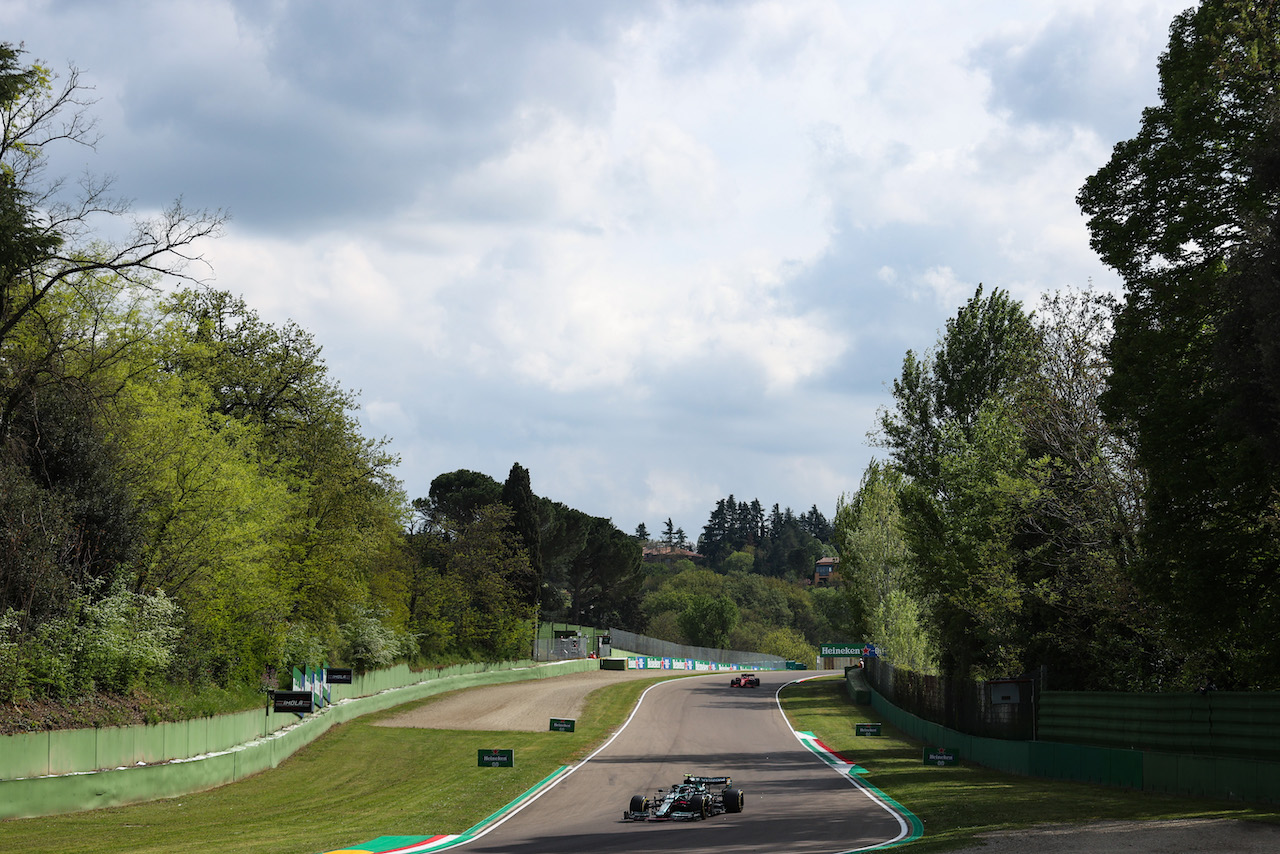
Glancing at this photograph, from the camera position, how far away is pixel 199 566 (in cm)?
3531

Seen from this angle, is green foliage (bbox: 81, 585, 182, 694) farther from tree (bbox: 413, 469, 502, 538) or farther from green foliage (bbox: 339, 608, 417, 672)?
tree (bbox: 413, 469, 502, 538)

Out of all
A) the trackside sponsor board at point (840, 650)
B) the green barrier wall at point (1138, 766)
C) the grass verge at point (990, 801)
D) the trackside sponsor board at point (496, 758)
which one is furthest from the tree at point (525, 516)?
the trackside sponsor board at point (496, 758)

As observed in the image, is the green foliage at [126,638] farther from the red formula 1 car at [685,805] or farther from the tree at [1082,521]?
the tree at [1082,521]

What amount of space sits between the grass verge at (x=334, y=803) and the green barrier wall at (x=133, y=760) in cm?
47

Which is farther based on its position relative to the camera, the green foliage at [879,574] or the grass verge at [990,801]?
the green foliage at [879,574]

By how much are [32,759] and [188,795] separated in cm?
586

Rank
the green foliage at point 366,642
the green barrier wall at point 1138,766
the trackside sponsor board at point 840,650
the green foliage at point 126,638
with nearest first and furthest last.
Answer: the green barrier wall at point 1138,766 → the green foliage at point 126,638 → the green foliage at point 366,642 → the trackside sponsor board at point 840,650

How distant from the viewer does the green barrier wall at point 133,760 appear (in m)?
23.0

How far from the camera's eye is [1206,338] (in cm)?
2242

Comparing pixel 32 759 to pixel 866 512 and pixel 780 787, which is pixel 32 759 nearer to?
pixel 780 787

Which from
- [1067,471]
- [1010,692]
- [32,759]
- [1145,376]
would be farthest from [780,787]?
[32,759]

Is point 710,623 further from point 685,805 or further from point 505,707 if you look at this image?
point 685,805

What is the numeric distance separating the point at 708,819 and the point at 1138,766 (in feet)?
35.5

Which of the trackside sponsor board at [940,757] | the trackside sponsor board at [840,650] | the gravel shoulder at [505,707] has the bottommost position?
the gravel shoulder at [505,707]
